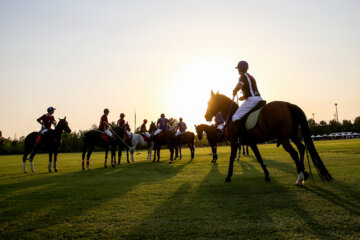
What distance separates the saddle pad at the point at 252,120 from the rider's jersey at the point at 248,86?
612 millimetres

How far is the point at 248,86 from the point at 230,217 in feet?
14.9

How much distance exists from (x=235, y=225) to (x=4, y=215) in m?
4.21

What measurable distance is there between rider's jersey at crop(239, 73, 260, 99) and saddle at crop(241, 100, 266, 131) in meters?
0.36

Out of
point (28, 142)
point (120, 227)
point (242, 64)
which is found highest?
point (242, 64)

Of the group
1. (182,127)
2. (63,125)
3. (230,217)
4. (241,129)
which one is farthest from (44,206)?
(182,127)

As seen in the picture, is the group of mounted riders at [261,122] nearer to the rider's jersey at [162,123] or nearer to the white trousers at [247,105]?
the white trousers at [247,105]

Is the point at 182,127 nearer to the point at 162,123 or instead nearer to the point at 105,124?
the point at 162,123

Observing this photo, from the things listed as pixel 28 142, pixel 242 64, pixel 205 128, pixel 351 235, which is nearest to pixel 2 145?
pixel 28 142

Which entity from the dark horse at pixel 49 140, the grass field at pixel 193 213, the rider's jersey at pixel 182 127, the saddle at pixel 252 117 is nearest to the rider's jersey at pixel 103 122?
the dark horse at pixel 49 140

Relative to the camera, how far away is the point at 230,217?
162 inches

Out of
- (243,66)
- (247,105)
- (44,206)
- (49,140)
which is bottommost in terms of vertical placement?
(44,206)

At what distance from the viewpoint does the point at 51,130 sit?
45.3ft

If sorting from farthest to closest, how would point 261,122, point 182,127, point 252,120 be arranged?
point 182,127 → point 252,120 → point 261,122

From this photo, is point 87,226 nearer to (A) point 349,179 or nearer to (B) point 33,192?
(B) point 33,192
